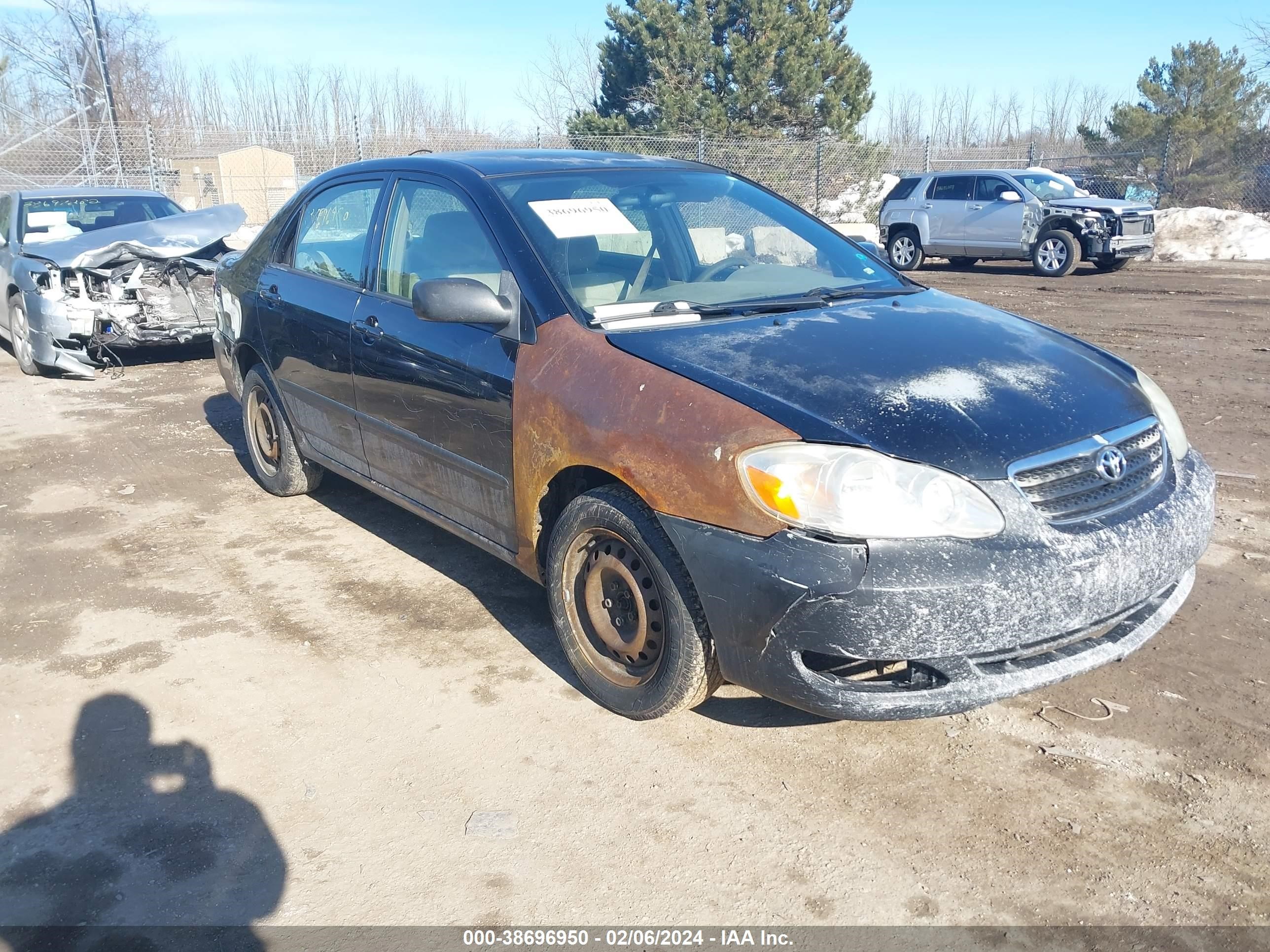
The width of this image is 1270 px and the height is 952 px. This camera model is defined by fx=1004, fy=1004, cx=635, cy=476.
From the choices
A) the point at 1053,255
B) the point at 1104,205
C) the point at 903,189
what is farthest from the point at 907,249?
the point at 1104,205

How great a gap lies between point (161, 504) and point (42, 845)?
3183 mm

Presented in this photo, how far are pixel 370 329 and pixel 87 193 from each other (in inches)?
300

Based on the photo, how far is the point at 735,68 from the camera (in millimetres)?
26625

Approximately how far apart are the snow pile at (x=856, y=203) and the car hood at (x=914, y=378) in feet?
69.3

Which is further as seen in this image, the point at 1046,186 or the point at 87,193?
the point at 1046,186

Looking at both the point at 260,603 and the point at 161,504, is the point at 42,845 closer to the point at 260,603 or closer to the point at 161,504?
the point at 260,603

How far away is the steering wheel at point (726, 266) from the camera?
377 centimetres

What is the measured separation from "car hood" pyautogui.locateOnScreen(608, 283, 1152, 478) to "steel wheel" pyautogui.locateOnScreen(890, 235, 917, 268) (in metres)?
15.3

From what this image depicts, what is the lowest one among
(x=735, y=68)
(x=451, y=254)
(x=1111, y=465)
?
(x=1111, y=465)

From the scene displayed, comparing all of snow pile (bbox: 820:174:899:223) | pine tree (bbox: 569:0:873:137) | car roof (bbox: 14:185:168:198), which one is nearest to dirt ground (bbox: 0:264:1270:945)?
car roof (bbox: 14:185:168:198)

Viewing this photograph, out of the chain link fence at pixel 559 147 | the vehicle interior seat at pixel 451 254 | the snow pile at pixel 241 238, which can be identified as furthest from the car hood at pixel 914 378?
the chain link fence at pixel 559 147

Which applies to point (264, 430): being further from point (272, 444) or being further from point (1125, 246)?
point (1125, 246)

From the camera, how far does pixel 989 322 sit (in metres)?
3.48

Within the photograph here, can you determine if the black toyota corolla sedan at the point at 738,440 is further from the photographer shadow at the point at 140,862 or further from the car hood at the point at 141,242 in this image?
the car hood at the point at 141,242
